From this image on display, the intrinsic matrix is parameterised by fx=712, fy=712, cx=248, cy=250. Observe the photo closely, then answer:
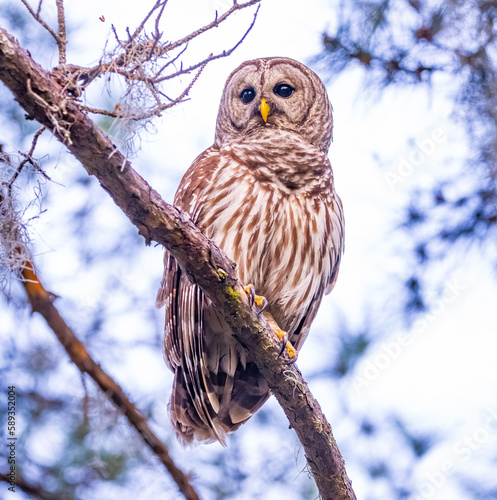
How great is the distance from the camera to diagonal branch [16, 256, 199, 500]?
2.28 m

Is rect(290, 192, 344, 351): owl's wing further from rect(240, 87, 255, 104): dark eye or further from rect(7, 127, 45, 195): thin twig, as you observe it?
rect(7, 127, 45, 195): thin twig

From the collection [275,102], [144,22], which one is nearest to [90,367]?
[144,22]

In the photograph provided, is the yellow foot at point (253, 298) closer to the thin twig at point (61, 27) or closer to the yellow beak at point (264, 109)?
the thin twig at point (61, 27)

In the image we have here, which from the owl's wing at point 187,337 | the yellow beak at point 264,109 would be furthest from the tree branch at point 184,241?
the yellow beak at point 264,109

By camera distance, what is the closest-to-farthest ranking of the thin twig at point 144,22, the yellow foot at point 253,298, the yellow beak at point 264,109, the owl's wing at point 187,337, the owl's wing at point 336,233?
1. the thin twig at point 144,22
2. the yellow foot at point 253,298
3. the owl's wing at point 187,337
4. the owl's wing at point 336,233
5. the yellow beak at point 264,109

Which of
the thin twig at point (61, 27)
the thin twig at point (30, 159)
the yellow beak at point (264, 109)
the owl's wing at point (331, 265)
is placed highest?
the yellow beak at point (264, 109)

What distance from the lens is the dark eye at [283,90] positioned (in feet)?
11.2

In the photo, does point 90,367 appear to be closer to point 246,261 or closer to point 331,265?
point 246,261

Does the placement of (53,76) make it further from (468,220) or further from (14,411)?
(468,220)

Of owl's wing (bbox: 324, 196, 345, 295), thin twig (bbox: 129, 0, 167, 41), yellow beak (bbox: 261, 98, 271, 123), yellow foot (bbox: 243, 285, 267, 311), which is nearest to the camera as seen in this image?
thin twig (bbox: 129, 0, 167, 41)

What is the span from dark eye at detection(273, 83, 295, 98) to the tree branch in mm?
1495

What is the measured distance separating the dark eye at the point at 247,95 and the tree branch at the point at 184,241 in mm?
1485

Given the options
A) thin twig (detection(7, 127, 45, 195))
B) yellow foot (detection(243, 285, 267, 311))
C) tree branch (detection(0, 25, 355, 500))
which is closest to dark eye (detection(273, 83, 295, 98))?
yellow foot (detection(243, 285, 267, 311))

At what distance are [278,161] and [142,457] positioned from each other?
4.19 ft
